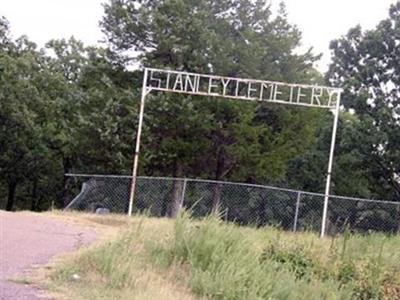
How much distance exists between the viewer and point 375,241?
1417cm

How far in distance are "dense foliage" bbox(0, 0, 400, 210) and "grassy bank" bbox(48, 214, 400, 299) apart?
16.8 meters

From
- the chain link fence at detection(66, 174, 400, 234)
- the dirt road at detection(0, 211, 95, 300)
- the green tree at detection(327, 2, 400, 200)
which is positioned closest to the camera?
the dirt road at detection(0, 211, 95, 300)

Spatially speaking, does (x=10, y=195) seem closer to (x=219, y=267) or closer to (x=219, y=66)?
(x=219, y=66)

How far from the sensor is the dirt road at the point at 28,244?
25.4 ft

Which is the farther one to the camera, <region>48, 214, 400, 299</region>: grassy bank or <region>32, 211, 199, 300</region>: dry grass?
<region>48, 214, 400, 299</region>: grassy bank

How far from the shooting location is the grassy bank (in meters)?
8.49

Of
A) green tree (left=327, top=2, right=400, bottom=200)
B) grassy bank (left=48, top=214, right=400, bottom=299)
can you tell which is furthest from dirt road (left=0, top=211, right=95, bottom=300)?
green tree (left=327, top=2, right=400, bottom=200)

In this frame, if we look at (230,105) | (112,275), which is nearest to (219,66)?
(230,105)

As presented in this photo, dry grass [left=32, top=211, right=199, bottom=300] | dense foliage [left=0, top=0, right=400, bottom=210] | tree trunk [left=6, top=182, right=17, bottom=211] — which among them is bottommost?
tree trunk [left=6, top=182, right=17, bottom=211]

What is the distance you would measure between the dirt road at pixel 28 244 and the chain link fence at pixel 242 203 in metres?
4.36

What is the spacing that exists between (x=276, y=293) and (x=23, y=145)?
36909mm

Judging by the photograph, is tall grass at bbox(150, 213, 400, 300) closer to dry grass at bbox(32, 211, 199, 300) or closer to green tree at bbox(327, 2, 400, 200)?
dry grass at bbox(32, 211, 199, 300)

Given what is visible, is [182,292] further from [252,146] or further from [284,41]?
[284,41]

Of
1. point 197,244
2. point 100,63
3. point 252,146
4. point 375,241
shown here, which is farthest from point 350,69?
point 197,244
